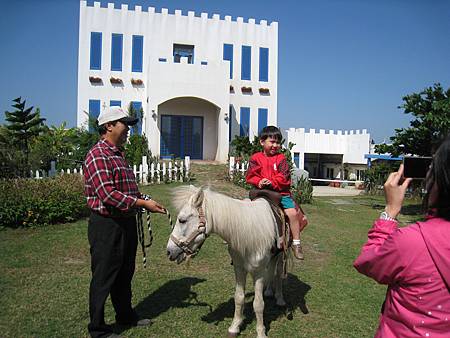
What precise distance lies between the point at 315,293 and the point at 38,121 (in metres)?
19.8

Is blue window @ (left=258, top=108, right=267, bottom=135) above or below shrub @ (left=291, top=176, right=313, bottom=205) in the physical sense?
above

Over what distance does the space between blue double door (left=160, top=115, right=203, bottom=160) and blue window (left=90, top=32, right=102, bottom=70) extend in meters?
4.97

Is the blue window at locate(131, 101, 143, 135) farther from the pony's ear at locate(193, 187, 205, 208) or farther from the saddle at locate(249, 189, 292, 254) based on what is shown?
the pony's ear at locate(193, 187, 205, 208)

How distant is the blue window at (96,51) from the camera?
68.4 feet

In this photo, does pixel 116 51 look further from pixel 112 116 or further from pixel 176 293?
pixel 112 116

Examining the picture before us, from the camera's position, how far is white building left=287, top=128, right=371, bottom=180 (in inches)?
1149

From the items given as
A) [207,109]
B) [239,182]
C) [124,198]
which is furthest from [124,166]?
[207,109]

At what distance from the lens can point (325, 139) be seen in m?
30.2

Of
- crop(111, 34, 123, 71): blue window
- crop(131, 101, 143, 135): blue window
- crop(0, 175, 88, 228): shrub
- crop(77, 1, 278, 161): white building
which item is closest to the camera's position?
crop(0, 175, 88, 228): shrub

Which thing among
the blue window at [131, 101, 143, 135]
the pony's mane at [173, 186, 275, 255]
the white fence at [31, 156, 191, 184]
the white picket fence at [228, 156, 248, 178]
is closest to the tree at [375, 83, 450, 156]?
the white picket fence at [228, 156, 248, 178]

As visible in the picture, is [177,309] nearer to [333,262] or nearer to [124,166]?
[124,166]

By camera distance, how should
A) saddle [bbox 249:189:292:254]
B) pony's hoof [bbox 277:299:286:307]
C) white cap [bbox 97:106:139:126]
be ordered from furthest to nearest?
pony's hoof [bbox 277:299:286:307] → saddle [bbox 249:189:292:254] → white cap [bbox 97:106:139:126]

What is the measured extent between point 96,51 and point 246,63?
8851mm

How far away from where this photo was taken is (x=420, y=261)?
1438mm
